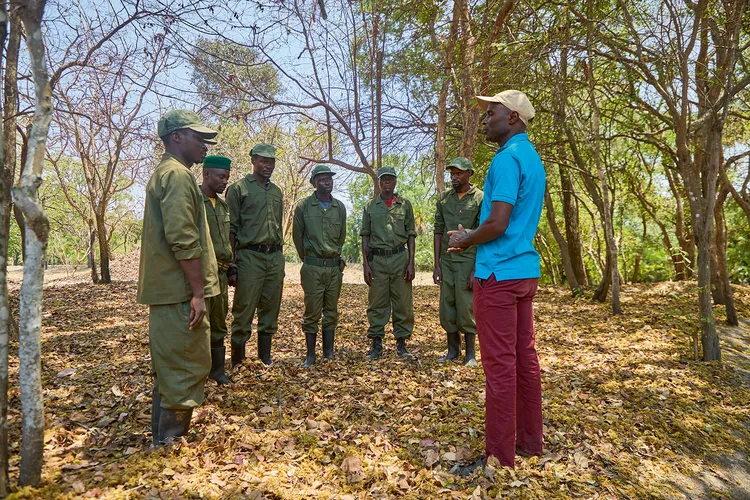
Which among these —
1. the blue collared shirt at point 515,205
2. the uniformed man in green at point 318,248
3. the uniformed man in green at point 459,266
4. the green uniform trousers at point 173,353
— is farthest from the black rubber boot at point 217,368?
the blue collared shirt at point 515,205

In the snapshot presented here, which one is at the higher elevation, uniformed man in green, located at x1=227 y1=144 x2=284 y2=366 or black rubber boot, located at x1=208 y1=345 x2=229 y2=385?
uniformed man in green, located at x1=227 y1=144 x2=284 y2=366

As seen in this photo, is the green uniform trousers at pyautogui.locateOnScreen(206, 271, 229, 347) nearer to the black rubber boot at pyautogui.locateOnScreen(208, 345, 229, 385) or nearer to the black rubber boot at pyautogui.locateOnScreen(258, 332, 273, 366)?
the black rubber boot at pyautogui.locateOnScreen(208, 345, 229, 385)

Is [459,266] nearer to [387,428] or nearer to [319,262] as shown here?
[319,262]

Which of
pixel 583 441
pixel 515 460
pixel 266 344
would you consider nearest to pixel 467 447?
pixel 515 460

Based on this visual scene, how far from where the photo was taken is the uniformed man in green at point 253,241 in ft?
15.9

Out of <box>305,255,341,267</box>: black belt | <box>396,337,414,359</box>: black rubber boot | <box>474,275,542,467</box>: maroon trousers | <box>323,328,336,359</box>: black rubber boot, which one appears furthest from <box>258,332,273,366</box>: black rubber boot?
<box>474,275,542,467</box>: maroon trousers

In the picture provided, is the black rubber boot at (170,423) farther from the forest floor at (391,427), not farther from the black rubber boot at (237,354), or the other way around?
the black rubber boot at (237,354)

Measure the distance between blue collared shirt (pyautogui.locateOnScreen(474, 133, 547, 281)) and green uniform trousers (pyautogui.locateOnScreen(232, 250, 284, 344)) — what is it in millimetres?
2740

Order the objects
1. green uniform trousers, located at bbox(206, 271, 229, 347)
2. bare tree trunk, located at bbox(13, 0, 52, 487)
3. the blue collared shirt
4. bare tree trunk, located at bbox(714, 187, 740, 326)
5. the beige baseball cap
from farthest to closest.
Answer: bare tree trunk, located at bbox(714, 187, 740, 326)
green uniform trousers, located at bbox(206, 271, 229, 347)
the beige baseball cap
the blue collared shirt
bare tree trunk, located at bbox(13, 0, 52, 487)

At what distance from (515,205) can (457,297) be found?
2.49 m

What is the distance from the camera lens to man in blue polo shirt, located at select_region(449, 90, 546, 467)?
2787mm

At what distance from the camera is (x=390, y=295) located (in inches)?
225

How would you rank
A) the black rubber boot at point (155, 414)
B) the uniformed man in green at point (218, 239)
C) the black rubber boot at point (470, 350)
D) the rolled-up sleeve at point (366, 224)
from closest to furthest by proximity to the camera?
the black rubber boot at point (155, 414)
the uniformed man in green at point (218, 239)
the black rubber boot at point (470, 350)
the rolled-up sleeve at point (366, 224)

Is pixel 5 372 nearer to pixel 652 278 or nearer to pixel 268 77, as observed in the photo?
pixel 268 77
